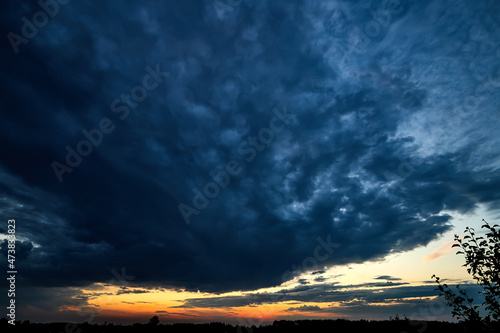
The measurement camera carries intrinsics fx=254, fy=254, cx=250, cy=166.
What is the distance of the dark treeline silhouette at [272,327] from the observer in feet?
69.2

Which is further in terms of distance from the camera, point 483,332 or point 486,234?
point 483,332

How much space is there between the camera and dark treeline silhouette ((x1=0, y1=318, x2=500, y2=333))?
830 inches

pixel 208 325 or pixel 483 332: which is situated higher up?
pixel 483 332

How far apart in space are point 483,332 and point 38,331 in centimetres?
2893

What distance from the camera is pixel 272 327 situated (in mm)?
27000

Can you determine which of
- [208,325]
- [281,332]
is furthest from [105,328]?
[281,332]

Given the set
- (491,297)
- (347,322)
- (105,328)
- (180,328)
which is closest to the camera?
(491,297)

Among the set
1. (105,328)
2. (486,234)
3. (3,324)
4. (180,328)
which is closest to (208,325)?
(180,328)

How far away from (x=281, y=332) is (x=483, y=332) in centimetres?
2120

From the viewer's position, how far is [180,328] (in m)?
24.9

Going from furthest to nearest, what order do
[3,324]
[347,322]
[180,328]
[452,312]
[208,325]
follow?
[347,322], [208,325], [180,328], [3,324], [452,312]

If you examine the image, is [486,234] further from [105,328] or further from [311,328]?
[105,328]

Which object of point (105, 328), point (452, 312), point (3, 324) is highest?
point (452, 312)

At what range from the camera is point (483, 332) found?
782cm
